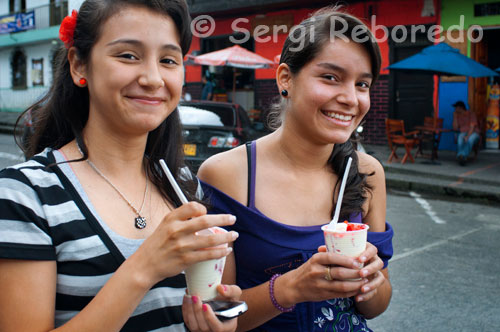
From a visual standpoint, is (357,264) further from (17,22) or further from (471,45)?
(17,22)

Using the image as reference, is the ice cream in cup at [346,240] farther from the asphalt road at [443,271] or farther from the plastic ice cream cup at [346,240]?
the asphalt road at [443,271]

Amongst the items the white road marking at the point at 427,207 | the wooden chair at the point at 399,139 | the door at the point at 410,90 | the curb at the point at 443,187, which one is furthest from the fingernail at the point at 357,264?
the door at the point at 410,90

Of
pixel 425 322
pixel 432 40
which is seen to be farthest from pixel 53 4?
pixel 425 322

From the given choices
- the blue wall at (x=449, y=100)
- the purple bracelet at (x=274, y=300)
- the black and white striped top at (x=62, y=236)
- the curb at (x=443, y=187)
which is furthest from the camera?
the blue wall at (x=449, y=100)

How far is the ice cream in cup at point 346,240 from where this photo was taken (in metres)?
1.65

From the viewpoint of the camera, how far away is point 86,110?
176 cm

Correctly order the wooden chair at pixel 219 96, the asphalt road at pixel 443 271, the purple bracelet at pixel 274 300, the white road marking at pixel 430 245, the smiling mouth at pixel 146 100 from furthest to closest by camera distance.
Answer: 1. the wooden chair at pixel 219 96
2. the white road marking at pixel 430 245
3. the asphalt road at pixel 443 271
4. the purple bracelet at pixel 274 300
5. the smiling mouth at pixel 146 100

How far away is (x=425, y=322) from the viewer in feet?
13.6

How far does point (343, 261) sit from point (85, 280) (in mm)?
773

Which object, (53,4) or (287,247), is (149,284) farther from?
(53,4)

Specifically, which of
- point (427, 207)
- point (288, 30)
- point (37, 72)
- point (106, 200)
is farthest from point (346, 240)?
point (37, 72)

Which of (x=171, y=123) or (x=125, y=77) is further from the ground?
(x=125, y=77)

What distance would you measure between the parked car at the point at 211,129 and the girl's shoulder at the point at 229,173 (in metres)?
5.31

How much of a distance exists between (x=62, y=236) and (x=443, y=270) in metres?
4.73
